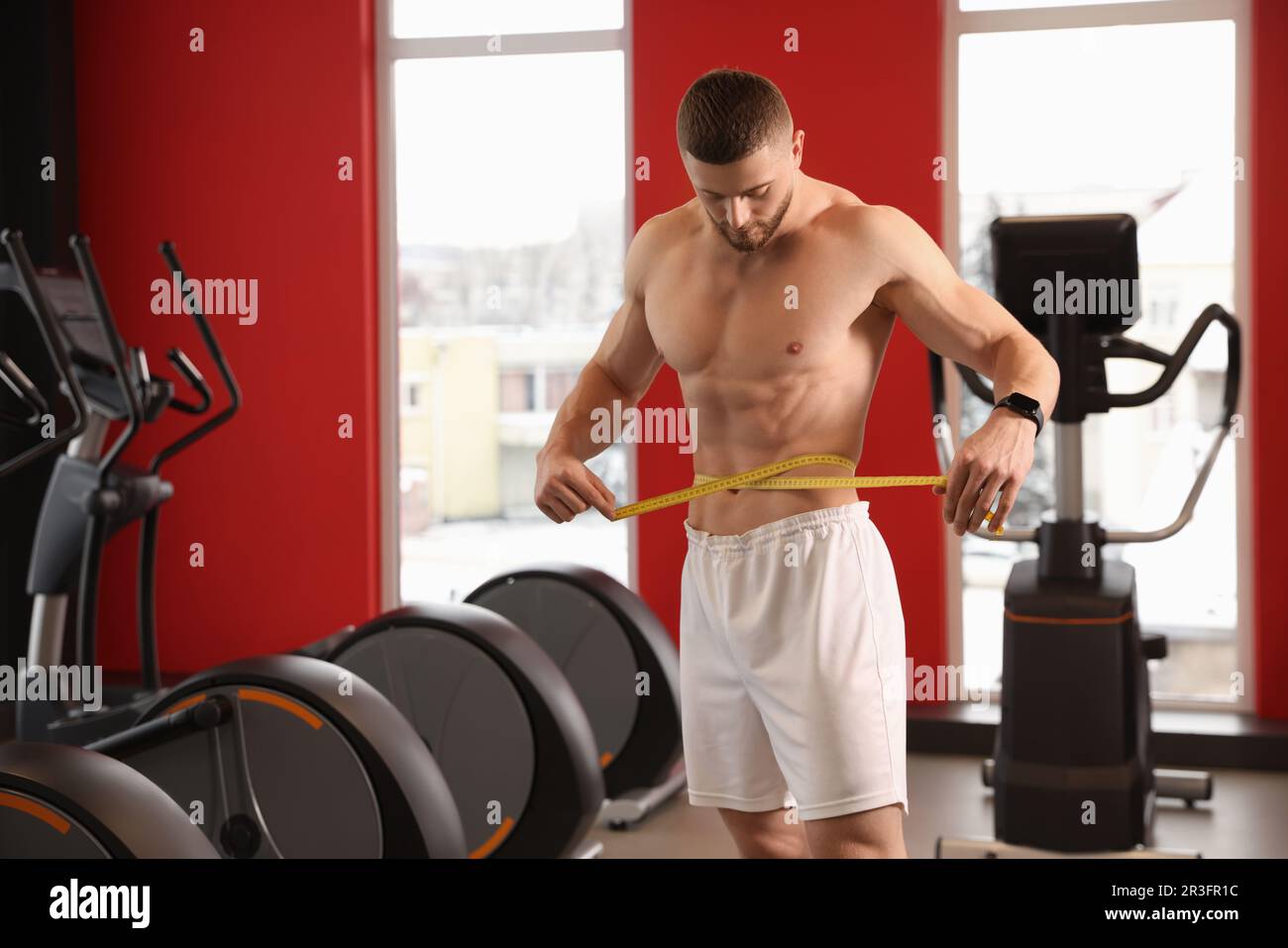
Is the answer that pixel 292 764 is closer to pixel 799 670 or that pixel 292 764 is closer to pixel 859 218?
pixel 799 670

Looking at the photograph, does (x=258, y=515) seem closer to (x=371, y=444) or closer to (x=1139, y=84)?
(x=371, y=444)

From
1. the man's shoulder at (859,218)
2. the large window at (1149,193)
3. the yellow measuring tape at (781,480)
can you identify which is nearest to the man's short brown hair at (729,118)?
the man's shoulder at (859,218)

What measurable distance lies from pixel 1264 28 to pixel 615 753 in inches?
132

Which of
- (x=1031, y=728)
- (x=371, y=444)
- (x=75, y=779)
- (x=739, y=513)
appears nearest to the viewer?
(x=739, y=513)

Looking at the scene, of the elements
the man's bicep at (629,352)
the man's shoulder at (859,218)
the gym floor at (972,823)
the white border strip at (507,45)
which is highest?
the white border strip at (507,45)

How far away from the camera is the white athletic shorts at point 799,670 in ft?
6.09

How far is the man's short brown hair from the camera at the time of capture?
5.52 ft

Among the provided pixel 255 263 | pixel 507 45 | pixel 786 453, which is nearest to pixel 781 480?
pixel 786 453

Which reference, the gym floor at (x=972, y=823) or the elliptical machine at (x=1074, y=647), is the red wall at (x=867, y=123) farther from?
the elliptical machine at (x=1074, y=647)

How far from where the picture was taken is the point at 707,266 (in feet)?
6.30

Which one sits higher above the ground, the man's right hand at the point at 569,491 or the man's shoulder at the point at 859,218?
the man's shoulder at the point at 859,218

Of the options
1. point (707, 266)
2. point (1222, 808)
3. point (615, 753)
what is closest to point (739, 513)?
point (707, 266)

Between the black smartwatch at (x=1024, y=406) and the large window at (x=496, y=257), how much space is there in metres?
3.81

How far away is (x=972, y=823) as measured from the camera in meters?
4.07
